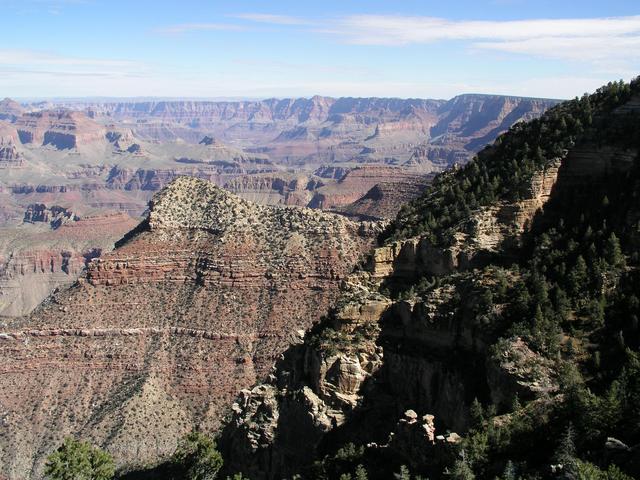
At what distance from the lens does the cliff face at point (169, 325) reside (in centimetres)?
6962

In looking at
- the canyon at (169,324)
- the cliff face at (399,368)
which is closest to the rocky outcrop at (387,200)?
the canyon at (169,324)

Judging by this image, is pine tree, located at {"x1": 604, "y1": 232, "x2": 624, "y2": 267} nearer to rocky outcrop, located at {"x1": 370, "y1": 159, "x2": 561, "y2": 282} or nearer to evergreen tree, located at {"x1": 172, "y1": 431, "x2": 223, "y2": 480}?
rocky outcrop, located at {"x1": 370, "y1": 159, "x2": 561, "y2": 282}

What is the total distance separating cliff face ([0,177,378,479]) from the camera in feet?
228

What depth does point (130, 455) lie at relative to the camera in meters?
63.7

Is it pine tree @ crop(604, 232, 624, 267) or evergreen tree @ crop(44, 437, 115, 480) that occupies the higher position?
pine tree @ crop(604, 232, 624, 267)

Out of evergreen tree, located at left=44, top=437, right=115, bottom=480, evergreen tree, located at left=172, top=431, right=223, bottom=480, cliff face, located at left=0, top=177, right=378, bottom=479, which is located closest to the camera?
evergreen tree, located at left=172, top=431, right=223, bottom=480

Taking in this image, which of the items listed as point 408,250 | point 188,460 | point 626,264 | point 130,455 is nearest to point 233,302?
point 130,455

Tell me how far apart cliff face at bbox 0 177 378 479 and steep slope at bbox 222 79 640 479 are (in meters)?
28.4

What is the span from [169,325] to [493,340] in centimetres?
5477

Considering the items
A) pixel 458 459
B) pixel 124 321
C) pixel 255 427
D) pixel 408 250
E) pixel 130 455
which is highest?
pixel 408 250

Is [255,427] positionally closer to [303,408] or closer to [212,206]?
[303,408]

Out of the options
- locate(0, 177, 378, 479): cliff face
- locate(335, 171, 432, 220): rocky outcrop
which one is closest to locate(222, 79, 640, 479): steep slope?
locate(0, 177, 378, 479): cliff face

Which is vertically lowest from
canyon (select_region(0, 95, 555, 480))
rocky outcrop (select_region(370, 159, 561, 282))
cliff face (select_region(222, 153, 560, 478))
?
canyon (select_region(0, 95, 555, 480))

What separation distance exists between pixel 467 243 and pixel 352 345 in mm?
8477
